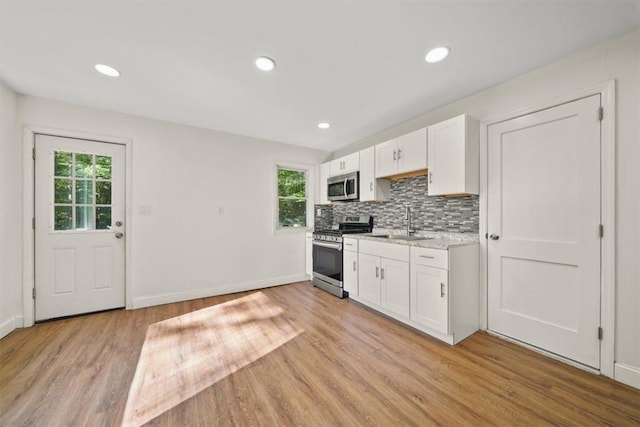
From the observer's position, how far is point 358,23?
5.16ft

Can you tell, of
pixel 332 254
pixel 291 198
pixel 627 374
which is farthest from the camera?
pixel 291 198

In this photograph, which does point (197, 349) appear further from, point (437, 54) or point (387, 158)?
point (437, 54)

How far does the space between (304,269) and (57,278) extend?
310cm

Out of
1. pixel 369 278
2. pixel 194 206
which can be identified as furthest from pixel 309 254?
pixel 194 206

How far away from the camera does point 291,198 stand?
14.3ft

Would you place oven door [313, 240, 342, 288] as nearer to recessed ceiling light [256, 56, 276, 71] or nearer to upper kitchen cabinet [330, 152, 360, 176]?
upper kitchen cabinet [330, 152, 360, 176]

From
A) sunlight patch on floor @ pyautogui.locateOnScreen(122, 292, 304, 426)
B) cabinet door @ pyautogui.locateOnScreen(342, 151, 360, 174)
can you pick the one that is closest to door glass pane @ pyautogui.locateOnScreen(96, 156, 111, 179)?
sunlight patch on floor @ pyautogui.locateOnScreen(122, 292, 304, 426)

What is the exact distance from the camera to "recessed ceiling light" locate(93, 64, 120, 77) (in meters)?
2.04

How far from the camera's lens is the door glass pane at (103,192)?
2.91 meters

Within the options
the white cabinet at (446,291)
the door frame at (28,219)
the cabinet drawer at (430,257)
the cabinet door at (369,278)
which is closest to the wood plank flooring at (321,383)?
the white cabinet at (446,291)

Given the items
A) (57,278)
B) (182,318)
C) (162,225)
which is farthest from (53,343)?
(162,225)

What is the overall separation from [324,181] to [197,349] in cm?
307

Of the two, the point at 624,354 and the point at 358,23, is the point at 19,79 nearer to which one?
the point at 358,23

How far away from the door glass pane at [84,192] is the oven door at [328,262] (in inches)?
115
